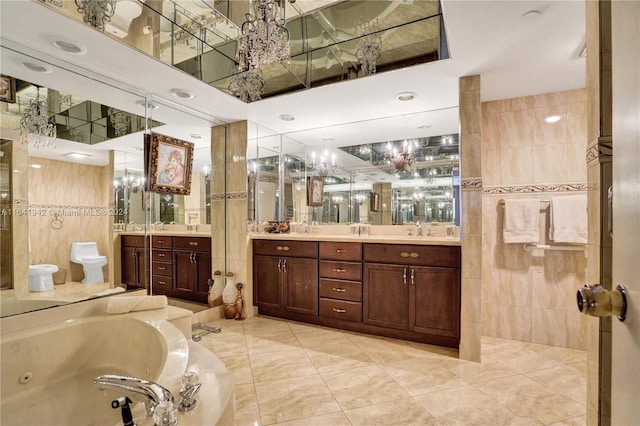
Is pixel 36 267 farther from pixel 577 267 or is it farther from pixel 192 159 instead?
pixel 577 267

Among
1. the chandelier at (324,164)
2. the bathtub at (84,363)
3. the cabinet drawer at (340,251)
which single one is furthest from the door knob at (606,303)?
the chandelier at (324,164)

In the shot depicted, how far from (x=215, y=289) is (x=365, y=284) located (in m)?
1.74

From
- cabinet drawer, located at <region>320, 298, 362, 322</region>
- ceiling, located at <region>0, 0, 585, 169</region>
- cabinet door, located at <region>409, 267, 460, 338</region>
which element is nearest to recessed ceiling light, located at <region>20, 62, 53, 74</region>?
ceiling, located at <region>0, 0, 585, 169</region>

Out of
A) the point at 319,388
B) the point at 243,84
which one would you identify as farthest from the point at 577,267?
the point at 243,84

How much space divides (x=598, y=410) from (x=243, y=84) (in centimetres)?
310

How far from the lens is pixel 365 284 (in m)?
2.82

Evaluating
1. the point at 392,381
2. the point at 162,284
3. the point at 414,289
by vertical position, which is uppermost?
the point at 414,289

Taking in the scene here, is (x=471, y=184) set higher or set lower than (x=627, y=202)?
higher

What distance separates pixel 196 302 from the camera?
11.2ft

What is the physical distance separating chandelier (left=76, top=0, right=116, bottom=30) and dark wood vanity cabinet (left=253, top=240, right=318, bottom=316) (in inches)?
90.2

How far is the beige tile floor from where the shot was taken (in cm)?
169

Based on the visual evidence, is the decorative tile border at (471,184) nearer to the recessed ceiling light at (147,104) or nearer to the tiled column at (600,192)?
the tiled column at (600,192)

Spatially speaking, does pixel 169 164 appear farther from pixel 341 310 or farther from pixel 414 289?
pixel 414 289

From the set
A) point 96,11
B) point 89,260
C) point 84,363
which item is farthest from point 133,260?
point 96,11
